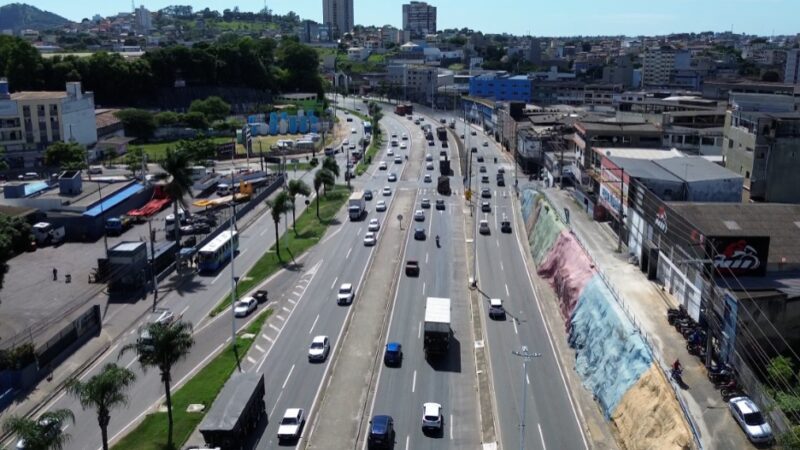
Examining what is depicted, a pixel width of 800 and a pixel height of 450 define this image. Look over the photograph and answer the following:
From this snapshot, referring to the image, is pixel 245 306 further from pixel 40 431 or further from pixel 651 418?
pixel 651 418

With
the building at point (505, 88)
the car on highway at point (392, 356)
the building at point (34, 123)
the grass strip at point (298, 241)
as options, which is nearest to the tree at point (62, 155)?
the building at point (34, 123)

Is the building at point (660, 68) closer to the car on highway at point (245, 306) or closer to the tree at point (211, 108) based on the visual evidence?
the tree at point (211, 108)

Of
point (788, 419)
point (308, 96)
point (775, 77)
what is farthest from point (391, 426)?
point (775, 77)

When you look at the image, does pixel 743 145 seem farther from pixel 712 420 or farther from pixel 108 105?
pixel 108 105

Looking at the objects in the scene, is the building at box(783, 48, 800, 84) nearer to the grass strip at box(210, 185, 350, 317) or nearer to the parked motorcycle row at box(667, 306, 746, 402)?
the grass strip at box(210, 185, 350, 317)

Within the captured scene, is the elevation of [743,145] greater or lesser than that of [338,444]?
greater

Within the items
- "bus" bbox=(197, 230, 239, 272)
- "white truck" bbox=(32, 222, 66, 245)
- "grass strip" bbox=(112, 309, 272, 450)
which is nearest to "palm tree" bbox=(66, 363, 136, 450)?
"grass strip" bbox=(112, 309, 272, 450)
